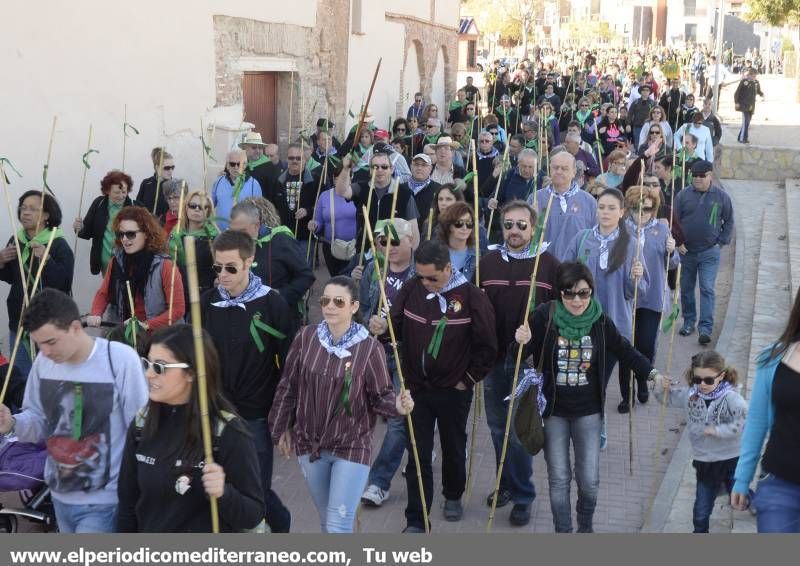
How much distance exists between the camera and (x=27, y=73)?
9.84 meters

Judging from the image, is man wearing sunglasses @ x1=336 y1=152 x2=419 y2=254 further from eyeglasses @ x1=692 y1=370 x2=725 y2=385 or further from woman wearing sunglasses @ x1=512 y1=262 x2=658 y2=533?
eyeglasses @ x1=692 y1=370 x2=725 y2=385

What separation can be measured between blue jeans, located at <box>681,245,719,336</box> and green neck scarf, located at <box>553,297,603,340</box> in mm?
4962

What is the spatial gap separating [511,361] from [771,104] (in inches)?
1128

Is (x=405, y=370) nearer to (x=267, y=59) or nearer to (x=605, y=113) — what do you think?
(x=267, y=59)

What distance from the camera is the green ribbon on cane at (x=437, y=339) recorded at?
18.7 feet

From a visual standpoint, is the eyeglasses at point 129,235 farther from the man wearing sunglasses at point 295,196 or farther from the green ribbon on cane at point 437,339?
the man wearing sunglasses at point 295,196

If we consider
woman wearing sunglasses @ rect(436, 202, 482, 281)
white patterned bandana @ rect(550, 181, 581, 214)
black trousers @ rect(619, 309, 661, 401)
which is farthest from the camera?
white patterned bandana @ rect(550, 181, 581, 214)

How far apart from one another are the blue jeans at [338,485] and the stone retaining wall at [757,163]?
15.7 m

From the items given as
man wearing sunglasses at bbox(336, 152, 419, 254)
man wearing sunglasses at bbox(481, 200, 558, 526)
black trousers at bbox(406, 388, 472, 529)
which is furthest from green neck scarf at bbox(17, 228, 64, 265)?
man wearing sunglasses at bbox(481, 200, 558, 526)

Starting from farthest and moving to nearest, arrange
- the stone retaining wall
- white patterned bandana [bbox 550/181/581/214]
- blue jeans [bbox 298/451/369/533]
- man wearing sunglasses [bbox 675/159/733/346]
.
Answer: the stone retaining wall → man wearing sunglasses [bbox 675/159/733/346] → white patterned bandana [bbox 550/181/581/214] → blue jeans [bbox 298/451/369/533]

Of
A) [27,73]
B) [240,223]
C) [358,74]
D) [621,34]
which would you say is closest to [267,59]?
[358,74]

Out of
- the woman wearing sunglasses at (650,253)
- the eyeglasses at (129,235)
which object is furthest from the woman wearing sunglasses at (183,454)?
the woman wearing sunglasses at (650,253)

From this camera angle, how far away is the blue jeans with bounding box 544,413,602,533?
17.8 ft

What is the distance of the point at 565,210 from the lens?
26.6 feet
